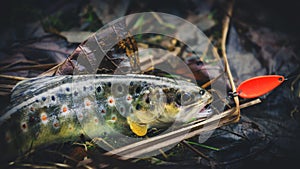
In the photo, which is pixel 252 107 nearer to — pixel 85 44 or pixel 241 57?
pixel 241 57

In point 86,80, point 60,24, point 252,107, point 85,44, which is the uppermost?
point 60,24

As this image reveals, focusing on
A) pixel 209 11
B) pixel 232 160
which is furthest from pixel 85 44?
pixel 209 11

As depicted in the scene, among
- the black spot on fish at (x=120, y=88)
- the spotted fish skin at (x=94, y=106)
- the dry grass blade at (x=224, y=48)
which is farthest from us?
the dry grass blade at (x=224, y=48)

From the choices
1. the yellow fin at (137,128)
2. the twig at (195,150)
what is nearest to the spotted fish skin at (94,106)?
the yellow fin at (137,128)

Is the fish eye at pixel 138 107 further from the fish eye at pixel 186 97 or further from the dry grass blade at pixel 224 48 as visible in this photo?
the dry grass blade at pixel 224 48

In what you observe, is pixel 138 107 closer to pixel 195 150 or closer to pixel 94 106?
pixel 94 106

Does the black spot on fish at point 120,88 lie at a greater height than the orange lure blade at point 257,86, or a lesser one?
greater

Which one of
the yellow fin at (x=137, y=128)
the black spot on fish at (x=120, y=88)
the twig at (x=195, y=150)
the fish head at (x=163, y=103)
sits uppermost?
the black spot on fish at (x=120, y=88)
